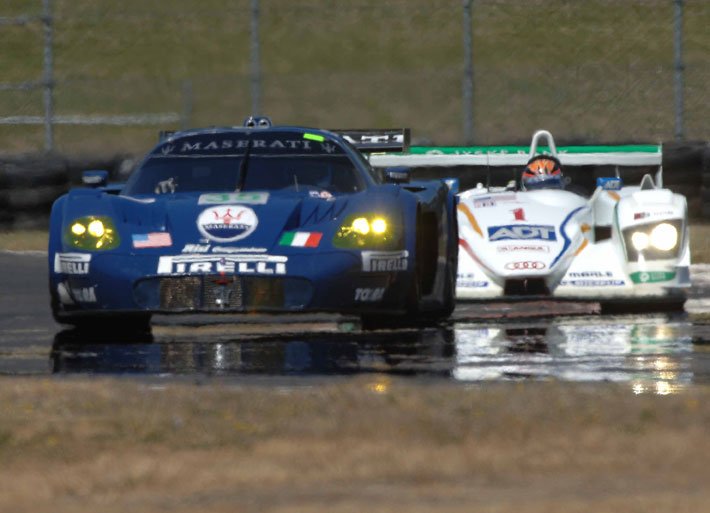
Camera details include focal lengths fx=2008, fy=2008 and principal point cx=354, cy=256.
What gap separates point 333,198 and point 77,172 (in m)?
9.36

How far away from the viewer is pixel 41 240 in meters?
18.3

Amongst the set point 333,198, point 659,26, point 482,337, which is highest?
point 659,26

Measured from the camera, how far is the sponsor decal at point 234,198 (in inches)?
398

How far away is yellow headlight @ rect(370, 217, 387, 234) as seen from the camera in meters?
9.95

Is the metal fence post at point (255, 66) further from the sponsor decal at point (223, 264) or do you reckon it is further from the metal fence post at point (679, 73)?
the sponsor decal at point (223, 264)

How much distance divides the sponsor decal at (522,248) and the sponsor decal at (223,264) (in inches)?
85.0

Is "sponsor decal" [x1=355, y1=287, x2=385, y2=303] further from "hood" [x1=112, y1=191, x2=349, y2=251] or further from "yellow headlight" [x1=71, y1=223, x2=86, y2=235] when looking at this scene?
"yellow headlight" [x1=71, y1=223, x2=86, y2=235]

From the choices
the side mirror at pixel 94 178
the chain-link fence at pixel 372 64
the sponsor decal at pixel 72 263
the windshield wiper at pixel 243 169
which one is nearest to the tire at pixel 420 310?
the windshield wiper at pixel 243 169

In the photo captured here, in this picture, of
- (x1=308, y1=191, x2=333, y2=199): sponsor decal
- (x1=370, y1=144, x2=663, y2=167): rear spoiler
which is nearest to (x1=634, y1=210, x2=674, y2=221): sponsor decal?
(x1=308, y1=191, x2=333, y2=199): sponsor decal

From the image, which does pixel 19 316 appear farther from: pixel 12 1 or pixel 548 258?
pixel 12 1

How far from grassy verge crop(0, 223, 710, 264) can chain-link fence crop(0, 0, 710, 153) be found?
15.7 meters

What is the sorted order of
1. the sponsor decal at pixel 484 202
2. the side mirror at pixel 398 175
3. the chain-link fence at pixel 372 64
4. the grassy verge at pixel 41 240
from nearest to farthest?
the side mirror at pixel 398 175 → the sponsor decal at pixel 484 202 → the grassy verge at pixel 41 240 → the chain-link fence at pixel 372 64

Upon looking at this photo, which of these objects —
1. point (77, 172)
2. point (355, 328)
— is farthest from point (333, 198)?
point (77, 172)

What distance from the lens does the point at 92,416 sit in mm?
6801
